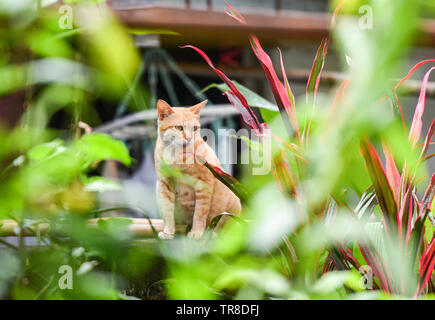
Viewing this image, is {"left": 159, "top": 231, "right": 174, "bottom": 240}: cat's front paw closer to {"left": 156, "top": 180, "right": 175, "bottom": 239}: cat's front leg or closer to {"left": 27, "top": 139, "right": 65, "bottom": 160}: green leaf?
{"left": 156, "top": 180, "right": 175, "bottom": 239}: cat's front leg

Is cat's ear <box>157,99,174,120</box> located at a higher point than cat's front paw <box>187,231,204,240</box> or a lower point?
higher

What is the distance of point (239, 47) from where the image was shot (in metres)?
0.94

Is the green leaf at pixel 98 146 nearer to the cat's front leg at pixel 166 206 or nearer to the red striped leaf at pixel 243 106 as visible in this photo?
the cat's front leg at pixel 166 206

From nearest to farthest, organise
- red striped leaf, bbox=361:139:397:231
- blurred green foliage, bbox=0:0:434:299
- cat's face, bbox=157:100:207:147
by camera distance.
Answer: blurred green foliage, bbox=0:0:434:299, red striped leaf, bbox=361:139:397:231, cat's face, bbox=157:100:207:147

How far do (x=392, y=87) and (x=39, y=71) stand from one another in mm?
431

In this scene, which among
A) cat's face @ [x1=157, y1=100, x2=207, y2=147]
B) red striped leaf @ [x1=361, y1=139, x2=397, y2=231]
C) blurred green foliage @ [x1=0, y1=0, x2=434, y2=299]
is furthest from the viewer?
cat's face @ [x1=157, y1=100, x2=207, y2=147]

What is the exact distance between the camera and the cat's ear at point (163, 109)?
0.56 m

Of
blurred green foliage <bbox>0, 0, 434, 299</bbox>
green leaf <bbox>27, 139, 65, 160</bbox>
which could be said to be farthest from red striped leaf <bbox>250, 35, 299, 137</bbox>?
green leaf <bbox>27, 139, 65, 160</bbox>

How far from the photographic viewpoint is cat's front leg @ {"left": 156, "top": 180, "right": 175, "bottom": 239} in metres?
0.58

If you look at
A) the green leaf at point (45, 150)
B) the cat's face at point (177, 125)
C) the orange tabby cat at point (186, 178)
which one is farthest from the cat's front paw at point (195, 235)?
the green leaf at point (45, 150)

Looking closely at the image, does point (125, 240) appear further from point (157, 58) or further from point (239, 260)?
point (157, 58)

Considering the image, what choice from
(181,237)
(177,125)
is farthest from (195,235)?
(177,125)

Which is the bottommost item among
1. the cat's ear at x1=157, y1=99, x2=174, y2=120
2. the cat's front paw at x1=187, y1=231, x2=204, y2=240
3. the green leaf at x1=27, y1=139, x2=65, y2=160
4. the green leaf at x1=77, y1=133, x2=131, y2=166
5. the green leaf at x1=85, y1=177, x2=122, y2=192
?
the cat's front paw at x1=187, y1=231, x2=204, y2=240

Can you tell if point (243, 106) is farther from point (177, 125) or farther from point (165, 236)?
point (165, 236)
